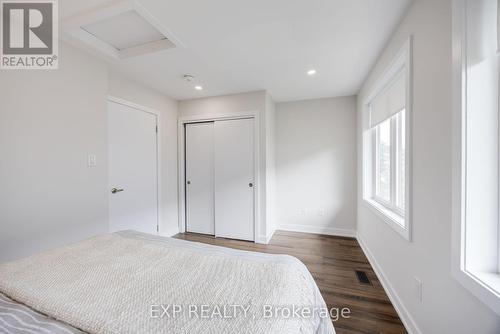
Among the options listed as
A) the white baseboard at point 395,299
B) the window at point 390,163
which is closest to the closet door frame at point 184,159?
the white baseboard at point 395,299

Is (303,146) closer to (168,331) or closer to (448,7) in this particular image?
(448,7)

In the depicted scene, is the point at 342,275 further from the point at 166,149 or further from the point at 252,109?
the point at 166,149

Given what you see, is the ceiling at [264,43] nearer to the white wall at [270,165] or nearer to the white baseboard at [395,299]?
the white wall at [270,165]

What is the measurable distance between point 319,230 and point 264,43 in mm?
2895

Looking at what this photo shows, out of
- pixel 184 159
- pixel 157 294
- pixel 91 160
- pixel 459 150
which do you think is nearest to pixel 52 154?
pixel 91 160

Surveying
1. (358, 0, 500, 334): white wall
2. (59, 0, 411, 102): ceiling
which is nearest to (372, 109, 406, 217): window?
(358, 0, 500, 334): white wall

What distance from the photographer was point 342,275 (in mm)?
2082

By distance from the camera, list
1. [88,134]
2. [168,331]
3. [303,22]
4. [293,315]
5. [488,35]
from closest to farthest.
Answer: [168,331], [293,315], [488,35], [303,22], [88,134]

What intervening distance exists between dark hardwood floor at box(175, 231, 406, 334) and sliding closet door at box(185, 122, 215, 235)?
0.81ft

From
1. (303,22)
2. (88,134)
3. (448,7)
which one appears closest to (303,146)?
(303,22)

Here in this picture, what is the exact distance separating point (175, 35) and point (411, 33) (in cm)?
180

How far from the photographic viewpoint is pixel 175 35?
1674 millimetres

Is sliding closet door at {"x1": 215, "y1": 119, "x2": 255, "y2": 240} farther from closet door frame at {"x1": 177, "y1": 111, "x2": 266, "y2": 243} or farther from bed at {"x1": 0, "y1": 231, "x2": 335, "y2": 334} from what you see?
bed at {"x1": 0, "y1": 231, "x2": 335, "y2": 334}

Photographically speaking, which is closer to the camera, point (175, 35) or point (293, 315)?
point (293, 315)
